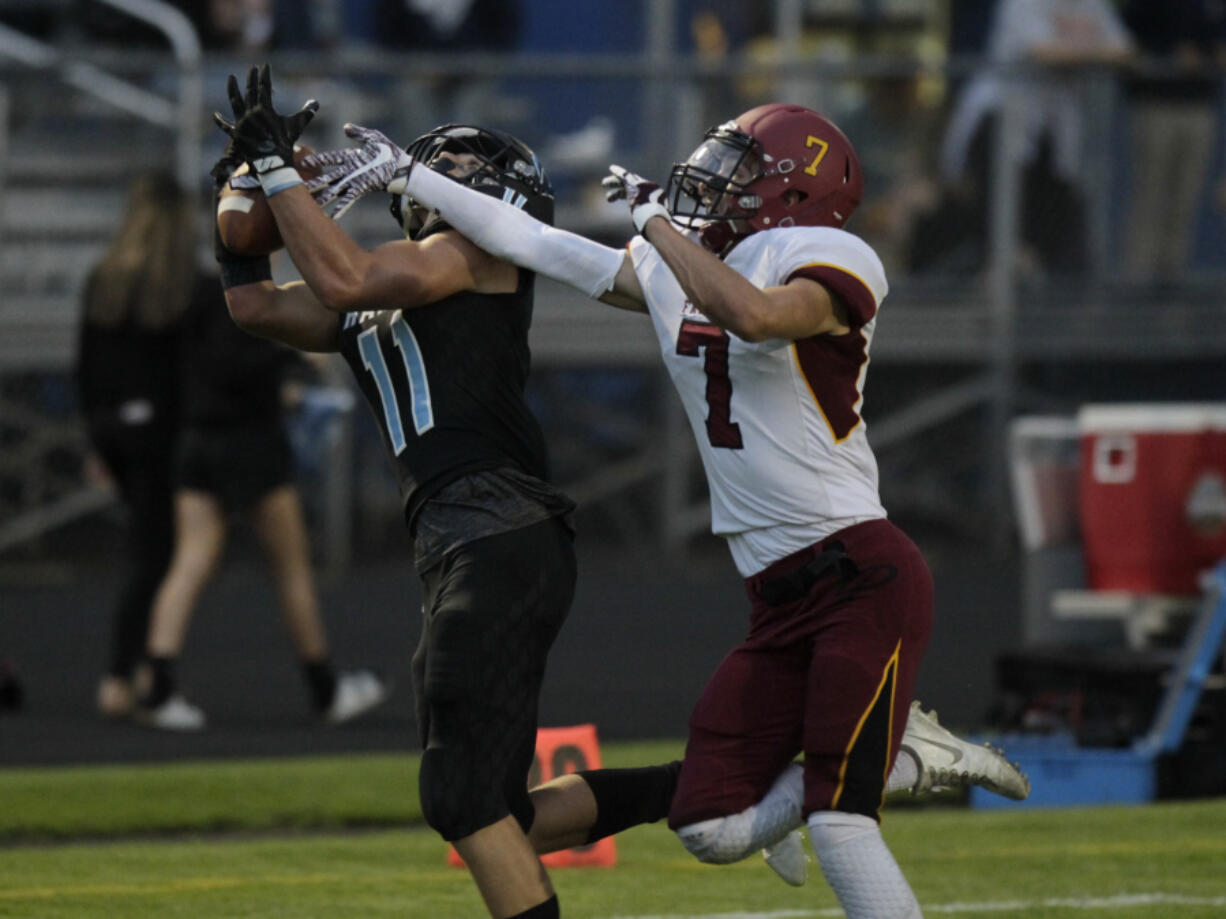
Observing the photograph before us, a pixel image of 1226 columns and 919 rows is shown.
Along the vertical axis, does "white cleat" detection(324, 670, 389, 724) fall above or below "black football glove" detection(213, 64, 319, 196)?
below

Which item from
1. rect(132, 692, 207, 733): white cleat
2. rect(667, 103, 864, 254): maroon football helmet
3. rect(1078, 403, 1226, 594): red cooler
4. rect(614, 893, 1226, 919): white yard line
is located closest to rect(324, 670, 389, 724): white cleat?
rect(132, 692, 207, 733): white cleat

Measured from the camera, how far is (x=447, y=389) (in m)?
4.89

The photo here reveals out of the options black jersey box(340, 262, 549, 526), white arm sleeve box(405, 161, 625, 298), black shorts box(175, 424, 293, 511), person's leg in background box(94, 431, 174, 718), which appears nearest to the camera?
white arm sleeve box(405, 161, 625, 298)

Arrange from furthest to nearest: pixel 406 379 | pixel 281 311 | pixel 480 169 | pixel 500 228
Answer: pixel 281 311 < pixel 480 169 < pixel 406 379 < pixel 500 228

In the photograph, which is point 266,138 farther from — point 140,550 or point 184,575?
point 140,550

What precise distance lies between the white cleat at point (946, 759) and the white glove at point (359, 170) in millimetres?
1705

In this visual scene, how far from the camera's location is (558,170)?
43.7 ft

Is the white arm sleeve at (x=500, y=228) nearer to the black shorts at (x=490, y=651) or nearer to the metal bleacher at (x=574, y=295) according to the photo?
the black shorts at (x=490, y=651)

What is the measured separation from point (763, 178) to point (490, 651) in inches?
47.2

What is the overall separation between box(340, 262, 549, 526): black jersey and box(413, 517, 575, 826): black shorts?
186mm

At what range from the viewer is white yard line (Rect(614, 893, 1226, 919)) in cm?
623

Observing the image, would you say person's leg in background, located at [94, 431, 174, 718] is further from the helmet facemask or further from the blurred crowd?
the helmet facemask

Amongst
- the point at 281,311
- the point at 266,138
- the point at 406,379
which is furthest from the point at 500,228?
the point at 281,311

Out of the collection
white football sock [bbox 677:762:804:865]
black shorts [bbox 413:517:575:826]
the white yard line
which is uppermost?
black shorts [bbox 413:517:575:826]
